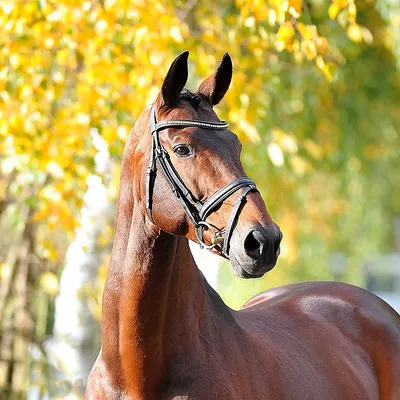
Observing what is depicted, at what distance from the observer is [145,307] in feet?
10.2

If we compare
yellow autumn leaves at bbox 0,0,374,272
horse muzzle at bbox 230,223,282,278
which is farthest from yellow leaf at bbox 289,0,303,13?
horse muzzle at bbox 230,223,282,278

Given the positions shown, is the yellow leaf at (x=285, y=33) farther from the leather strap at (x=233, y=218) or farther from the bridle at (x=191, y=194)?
the leather strap at (x=233, y=218)

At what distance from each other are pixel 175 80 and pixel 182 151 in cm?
24

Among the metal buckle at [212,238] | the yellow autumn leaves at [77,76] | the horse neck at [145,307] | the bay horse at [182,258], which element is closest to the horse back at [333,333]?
the bay horse at [182,258]

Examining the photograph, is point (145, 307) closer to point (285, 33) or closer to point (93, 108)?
point (285, 33)

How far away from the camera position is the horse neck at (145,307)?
3.12m

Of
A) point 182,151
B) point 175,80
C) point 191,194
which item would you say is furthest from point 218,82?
point 191,194

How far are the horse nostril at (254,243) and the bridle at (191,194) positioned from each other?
84 millimetres

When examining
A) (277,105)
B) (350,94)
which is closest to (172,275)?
(277,105)

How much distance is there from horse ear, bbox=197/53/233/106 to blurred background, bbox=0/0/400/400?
158 centimetres

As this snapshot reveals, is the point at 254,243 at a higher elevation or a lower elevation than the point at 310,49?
lower

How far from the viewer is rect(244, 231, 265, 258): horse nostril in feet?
9.02

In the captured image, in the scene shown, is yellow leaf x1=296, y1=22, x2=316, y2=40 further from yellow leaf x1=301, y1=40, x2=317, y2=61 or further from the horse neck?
the horse neck

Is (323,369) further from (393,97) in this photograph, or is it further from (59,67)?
(393,97)
